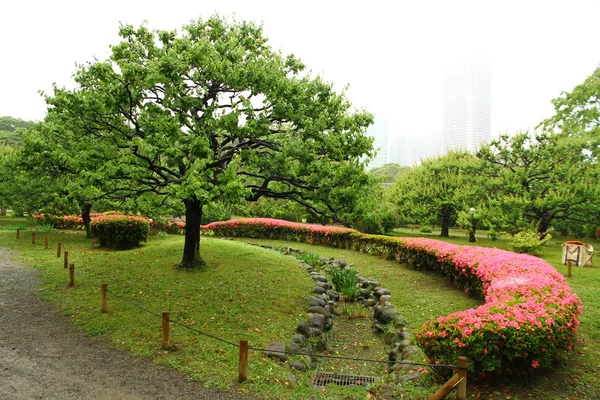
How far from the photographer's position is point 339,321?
1041 centimetres

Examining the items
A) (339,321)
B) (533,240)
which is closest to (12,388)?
(339,321)

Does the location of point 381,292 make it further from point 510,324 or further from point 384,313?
point 510,324

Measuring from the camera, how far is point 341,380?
679cm

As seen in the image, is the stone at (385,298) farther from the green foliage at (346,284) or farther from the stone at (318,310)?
the stone at (318,310)

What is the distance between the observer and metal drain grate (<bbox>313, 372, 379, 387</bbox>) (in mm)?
6629

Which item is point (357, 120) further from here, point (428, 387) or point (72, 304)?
point (72, 304)

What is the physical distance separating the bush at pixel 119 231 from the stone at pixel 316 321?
37.8ft

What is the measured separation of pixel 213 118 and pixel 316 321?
5.71 meters

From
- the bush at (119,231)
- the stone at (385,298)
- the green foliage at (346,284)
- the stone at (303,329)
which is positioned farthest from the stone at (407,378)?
the bush at (119,231)

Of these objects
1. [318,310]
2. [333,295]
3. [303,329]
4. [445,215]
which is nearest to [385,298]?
[333,295]

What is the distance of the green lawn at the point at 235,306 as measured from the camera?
5953 mm

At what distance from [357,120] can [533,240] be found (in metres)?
13.1

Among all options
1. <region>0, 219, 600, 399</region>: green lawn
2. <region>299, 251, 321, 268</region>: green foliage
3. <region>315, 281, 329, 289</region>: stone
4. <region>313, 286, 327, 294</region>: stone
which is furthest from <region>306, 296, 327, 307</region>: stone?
<region>299, 251, 321, 268</region>: green foliage

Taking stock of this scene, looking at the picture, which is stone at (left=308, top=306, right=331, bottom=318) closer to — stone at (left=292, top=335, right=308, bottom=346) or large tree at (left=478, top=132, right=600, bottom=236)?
stone at (left=292, top=335, right=308, bottom=346)
